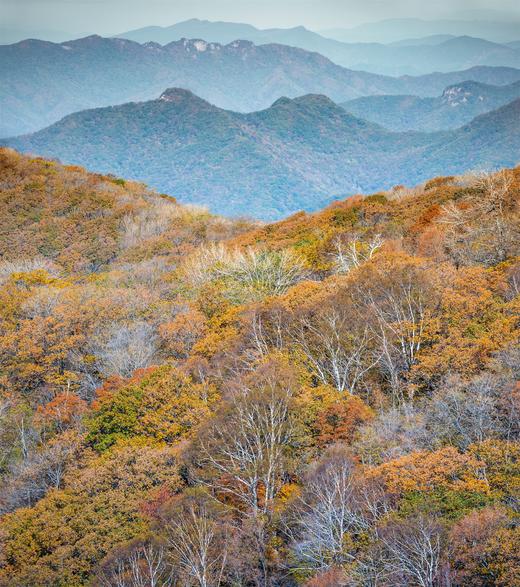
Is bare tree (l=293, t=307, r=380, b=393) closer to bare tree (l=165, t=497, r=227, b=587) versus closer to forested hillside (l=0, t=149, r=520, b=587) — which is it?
forested hillside (l=0, t=149, r=520, b=587)

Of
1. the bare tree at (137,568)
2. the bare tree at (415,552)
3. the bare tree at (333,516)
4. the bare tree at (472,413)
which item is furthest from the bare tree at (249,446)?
the bare tree at (415,552)

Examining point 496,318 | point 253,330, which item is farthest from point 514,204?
point 253,330

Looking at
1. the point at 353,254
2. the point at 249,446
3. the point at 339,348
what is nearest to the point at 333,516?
the point at 249,446

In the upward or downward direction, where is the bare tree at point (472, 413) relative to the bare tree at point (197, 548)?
upward

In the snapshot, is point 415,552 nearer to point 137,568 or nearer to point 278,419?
point 137,568

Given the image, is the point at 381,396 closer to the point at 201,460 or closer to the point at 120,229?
the point at 201,460

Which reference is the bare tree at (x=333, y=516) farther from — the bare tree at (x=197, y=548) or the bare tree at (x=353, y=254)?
the bare tree at (x=353, y=254)

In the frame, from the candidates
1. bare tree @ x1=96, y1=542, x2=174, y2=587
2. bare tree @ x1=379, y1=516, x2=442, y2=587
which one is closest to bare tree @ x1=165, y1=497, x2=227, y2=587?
bare tree @ x1=96, y1=542, x2=174, y2=587

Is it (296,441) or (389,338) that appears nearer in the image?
(296,441)
